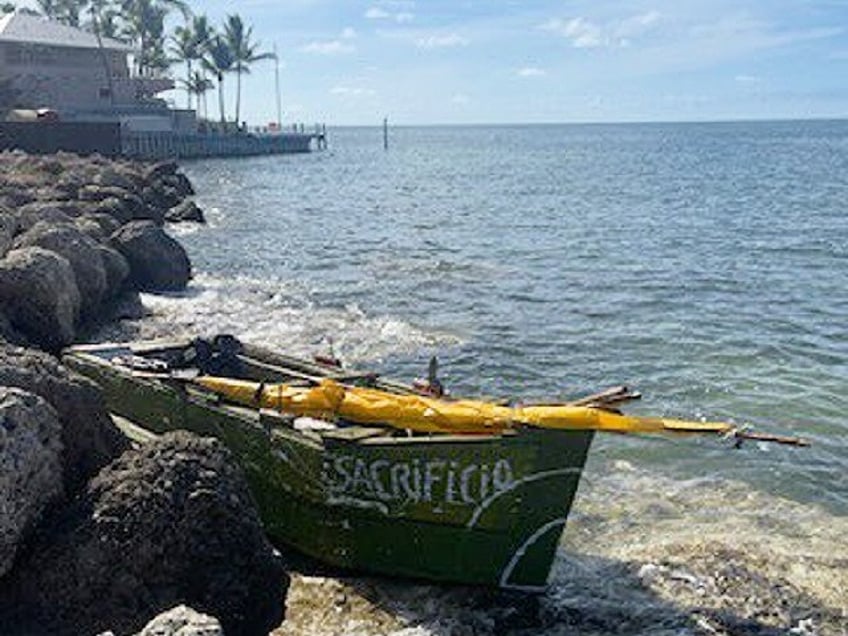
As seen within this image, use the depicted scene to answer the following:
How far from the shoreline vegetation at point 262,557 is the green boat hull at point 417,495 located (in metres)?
→ 0.31

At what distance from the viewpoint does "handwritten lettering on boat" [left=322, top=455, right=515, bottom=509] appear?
852 cm

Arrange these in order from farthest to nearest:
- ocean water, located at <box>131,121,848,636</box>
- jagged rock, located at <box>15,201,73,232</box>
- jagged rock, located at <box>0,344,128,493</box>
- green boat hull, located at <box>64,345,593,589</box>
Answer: jagged rock, located at <box>15,201,73,232</box> → ocean water, located at <box>131,121,848,636</box> → green boat hull, located at <box>64,345,593,589</box> → jagged rock, located at <box>0,344,128,493</box>

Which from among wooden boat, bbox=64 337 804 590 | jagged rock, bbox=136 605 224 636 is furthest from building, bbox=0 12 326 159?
jagged rock, bbox=136 605 224 636

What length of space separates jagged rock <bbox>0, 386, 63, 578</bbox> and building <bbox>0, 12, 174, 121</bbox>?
64.1 meters

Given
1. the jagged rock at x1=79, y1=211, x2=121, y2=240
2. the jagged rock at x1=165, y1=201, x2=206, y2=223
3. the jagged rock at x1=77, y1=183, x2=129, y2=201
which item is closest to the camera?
the jagged rock at x1=79, y1=211, x2=121, y2=240

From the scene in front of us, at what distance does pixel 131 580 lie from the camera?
703cm

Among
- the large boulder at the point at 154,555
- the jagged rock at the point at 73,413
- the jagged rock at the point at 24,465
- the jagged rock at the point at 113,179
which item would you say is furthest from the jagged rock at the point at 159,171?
the large boulder at the point at 154,555

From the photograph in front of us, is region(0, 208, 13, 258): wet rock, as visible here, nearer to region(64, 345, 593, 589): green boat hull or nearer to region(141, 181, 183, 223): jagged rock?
region(64, 345, 593, 589): green boat hull

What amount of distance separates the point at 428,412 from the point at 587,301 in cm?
1595

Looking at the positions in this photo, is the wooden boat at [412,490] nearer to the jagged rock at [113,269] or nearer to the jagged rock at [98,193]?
the jagged rock at [113,269]

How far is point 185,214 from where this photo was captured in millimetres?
40562

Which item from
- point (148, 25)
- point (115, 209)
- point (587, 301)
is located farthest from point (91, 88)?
point (587, 301)

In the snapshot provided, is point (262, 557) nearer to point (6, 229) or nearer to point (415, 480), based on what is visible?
point (415, 480)

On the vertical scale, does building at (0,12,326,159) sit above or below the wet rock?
above
